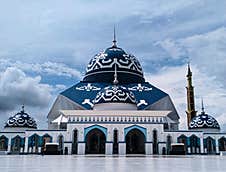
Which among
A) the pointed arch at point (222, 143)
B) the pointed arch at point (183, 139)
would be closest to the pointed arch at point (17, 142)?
the pointed arch at point (183, 139)

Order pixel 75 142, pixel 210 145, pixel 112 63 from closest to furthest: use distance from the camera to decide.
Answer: pixel 75 142 → pixel 210 145 → pixel 112 63

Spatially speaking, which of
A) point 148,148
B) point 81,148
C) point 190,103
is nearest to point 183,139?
point 148,148

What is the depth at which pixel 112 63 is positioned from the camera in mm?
38938

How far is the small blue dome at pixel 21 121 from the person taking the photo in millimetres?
34312

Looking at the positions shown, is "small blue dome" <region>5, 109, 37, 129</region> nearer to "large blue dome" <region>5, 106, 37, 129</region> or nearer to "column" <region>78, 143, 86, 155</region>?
"large blue dome" <region>5, 106, 37, 129</region>

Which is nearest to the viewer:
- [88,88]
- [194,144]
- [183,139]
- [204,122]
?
[183,139]

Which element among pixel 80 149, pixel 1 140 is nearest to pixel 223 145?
pixel 80 149

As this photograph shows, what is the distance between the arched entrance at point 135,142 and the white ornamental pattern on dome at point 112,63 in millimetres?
12188

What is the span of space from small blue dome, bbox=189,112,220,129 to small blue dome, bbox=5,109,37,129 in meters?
18.4

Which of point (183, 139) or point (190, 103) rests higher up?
point (190, 103)

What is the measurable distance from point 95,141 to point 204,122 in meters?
13.2

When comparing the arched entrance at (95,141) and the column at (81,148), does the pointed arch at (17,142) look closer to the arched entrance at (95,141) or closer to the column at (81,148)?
the arched entrance at (95,141)

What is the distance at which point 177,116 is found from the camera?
122ft

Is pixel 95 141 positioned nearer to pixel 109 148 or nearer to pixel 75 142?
pixel 75 142
